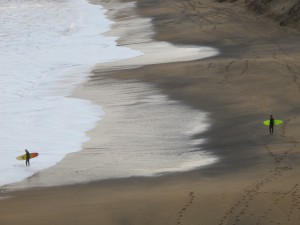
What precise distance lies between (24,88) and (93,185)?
37.2ft

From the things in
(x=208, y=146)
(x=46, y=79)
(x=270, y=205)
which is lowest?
(x=208, y=146)

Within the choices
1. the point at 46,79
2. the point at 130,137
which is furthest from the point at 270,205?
the point at 46,79

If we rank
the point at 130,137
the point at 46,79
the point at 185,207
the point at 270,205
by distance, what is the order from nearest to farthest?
the point at 270,205 → the point at 185,207 → the point at 130,137 → the point at 46,79

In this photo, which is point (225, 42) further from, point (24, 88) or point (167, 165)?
point (167, 165)

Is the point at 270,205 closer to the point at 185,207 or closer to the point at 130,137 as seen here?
the point at 185,207

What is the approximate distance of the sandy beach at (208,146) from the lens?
35.6ft

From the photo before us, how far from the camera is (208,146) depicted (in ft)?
50.6

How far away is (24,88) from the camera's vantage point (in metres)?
23.6

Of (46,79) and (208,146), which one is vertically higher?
(46,79)

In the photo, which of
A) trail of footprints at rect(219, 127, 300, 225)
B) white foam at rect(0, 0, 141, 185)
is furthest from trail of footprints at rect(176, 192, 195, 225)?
white foam at rect(0, 0, 141, 185)

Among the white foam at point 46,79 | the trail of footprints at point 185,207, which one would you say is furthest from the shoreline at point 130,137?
the trail of footprints at point 185,207

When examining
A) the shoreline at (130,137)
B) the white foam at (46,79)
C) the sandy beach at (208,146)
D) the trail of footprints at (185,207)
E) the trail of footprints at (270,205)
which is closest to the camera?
the trail of footprints at (270,205)

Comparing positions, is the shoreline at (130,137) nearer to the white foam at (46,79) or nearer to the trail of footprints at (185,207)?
the white foam at (46,79)

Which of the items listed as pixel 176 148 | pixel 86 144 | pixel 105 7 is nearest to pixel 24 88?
pixel 86 144
